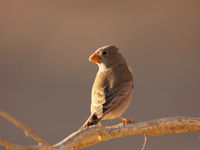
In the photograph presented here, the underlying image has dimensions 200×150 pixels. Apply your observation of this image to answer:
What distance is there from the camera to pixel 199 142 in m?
9.79

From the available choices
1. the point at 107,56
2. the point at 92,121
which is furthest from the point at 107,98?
the point at 107,56

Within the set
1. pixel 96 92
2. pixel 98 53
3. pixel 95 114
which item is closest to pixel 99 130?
pixel 95 114

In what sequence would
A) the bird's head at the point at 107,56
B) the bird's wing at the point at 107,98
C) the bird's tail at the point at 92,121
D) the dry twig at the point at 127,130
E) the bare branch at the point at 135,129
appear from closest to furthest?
the dry twig at the point at 127,130 → the bare branch at the point at 135,129 → the bird's tail at the point at 92,121 → the bird's wing at the point at 107,98 → the bird's head at the point at 107,56

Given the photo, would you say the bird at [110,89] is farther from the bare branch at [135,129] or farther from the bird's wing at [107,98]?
the bare branch at [135,129]

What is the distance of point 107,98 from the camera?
4500 millimetres

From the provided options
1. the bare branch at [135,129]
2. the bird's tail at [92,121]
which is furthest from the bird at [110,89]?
the bare branch at [135,129]

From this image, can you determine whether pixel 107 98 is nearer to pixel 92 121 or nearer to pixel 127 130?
pixel 92 121

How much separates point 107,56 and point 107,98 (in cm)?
104

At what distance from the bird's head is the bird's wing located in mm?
703

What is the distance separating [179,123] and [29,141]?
21.2ft

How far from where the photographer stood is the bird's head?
17.6 feet

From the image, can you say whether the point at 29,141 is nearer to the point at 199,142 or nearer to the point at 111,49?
the point at 199,142

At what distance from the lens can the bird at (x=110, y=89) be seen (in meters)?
4.38

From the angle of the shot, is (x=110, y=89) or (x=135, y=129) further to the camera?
(x=110, y=89)
